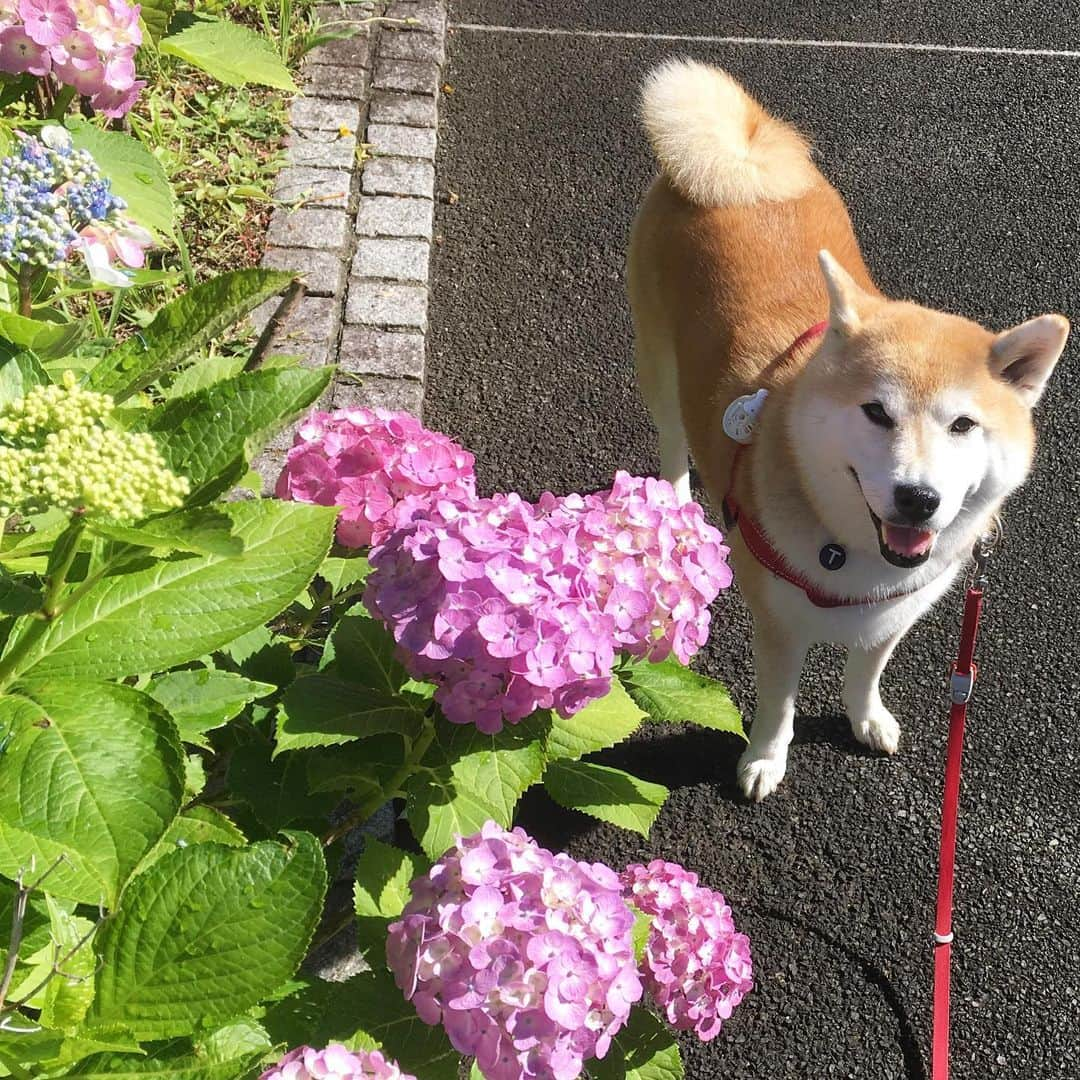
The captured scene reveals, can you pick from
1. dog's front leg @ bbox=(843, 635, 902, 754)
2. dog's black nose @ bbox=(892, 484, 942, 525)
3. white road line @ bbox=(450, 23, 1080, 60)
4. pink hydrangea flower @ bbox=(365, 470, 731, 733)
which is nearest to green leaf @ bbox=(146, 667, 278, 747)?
pink hydrangea flower @ bbox=(365, 470, 731, 733)

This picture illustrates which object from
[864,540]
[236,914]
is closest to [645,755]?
[864,540]

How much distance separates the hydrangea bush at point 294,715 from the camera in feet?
3.07

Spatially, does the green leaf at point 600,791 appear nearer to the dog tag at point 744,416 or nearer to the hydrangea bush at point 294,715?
the hydrangea bush at point 294,715

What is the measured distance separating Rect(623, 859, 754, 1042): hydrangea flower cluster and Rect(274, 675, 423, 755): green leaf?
1.76 ft

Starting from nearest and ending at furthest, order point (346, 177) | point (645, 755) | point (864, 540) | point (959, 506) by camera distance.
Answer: point (959, 506)
point (864, 540)
point (645, 755)
point (346, 177)

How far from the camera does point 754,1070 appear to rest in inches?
88.4

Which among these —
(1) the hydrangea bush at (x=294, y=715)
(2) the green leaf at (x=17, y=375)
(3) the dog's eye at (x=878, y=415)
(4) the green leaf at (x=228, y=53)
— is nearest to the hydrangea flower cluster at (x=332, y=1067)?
(1) the hydrangea bush at (x=294, y=715)

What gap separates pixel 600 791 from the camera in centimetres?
165

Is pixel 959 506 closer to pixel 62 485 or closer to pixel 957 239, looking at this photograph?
pixel 62 485

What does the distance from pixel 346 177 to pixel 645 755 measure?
2.51m

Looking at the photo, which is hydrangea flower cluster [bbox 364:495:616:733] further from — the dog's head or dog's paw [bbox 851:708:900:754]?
dog's paw [bbox 851:708:900:754]

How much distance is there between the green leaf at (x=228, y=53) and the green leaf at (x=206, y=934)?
120cm

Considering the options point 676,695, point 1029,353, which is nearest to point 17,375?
point 676,695

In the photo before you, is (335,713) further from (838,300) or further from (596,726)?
(838,300)
